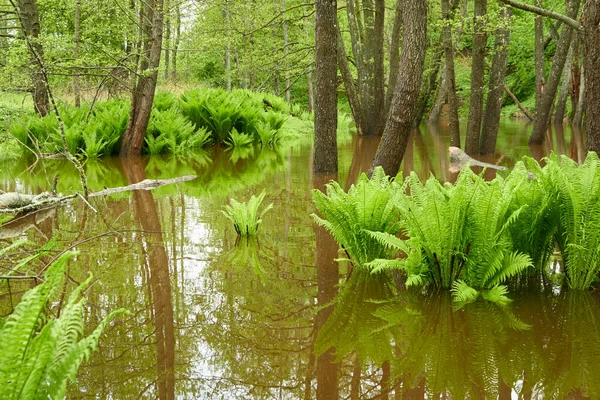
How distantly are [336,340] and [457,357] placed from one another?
671 mm

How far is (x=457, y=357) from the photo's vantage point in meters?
3.01

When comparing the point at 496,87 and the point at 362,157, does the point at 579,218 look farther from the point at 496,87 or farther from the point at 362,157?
the point at 362,157

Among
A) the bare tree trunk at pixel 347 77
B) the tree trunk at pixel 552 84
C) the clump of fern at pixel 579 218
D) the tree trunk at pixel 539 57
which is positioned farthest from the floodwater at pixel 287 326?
the tree trunk at pixel 539 57

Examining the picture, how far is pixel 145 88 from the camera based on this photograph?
11914 millimetres

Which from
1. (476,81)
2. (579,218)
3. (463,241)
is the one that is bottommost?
(463,241)

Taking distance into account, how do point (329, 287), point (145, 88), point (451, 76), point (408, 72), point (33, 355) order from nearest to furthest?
point (33, 355) → point (329, 287) → point (408, 72) → point (145, 88) → point (451, 76)

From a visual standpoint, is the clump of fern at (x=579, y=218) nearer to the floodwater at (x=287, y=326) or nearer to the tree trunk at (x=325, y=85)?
the floodwater at (x=287, y=326)

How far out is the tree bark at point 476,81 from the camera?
1105cm

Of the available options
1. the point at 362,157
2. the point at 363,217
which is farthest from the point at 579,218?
the point at 362,157

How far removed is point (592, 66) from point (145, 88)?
8805 millimetres

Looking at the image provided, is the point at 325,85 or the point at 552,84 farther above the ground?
the point at 552,84

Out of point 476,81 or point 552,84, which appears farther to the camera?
point 552,84

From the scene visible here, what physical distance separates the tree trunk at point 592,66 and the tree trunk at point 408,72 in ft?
5.25

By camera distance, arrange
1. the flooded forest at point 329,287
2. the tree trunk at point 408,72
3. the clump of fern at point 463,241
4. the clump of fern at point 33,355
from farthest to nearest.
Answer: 1. the tree trunk at point 408,72
2. the clump of fern at point 463,241
3. the flooded forest at point 329,287
4. the clump of fern at point 33,355
